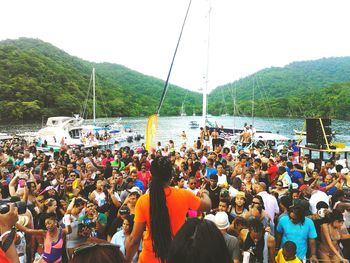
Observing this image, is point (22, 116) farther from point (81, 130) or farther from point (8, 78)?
point (81, 130)

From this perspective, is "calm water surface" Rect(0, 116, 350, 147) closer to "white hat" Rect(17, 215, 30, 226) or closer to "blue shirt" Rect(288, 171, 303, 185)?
"blue shirt" Rect(288, 171, 303, 185)

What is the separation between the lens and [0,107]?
67.1 metres

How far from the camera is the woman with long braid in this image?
227cm

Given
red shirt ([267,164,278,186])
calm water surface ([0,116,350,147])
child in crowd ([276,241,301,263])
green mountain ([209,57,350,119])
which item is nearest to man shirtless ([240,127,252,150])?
calm water surface ([0,116,350,147])

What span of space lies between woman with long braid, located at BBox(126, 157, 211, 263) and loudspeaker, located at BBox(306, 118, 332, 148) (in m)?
13.4

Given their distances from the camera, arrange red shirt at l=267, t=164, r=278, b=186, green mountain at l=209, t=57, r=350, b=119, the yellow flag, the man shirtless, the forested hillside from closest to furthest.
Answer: red shirt at l=267, t=164, r=278, b=186, the yellow flag, the man shirtless, the forested hillside, green mountain at l=209, t=57, r=350, b=119

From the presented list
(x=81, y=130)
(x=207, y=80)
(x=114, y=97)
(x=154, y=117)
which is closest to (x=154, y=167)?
(x=154, y=117)

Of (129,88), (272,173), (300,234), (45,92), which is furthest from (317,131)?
(129,88)

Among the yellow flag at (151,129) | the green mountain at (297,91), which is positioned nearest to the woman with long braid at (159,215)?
the yellow flag at (151,129)

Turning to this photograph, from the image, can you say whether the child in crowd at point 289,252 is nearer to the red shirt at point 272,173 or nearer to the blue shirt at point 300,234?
the blue shirt at point 300,234

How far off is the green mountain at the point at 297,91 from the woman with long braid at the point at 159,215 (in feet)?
261

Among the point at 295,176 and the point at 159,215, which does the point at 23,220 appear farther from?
the point at 295,176

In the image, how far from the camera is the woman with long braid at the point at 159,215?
7.45ft

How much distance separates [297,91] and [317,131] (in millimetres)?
114061
